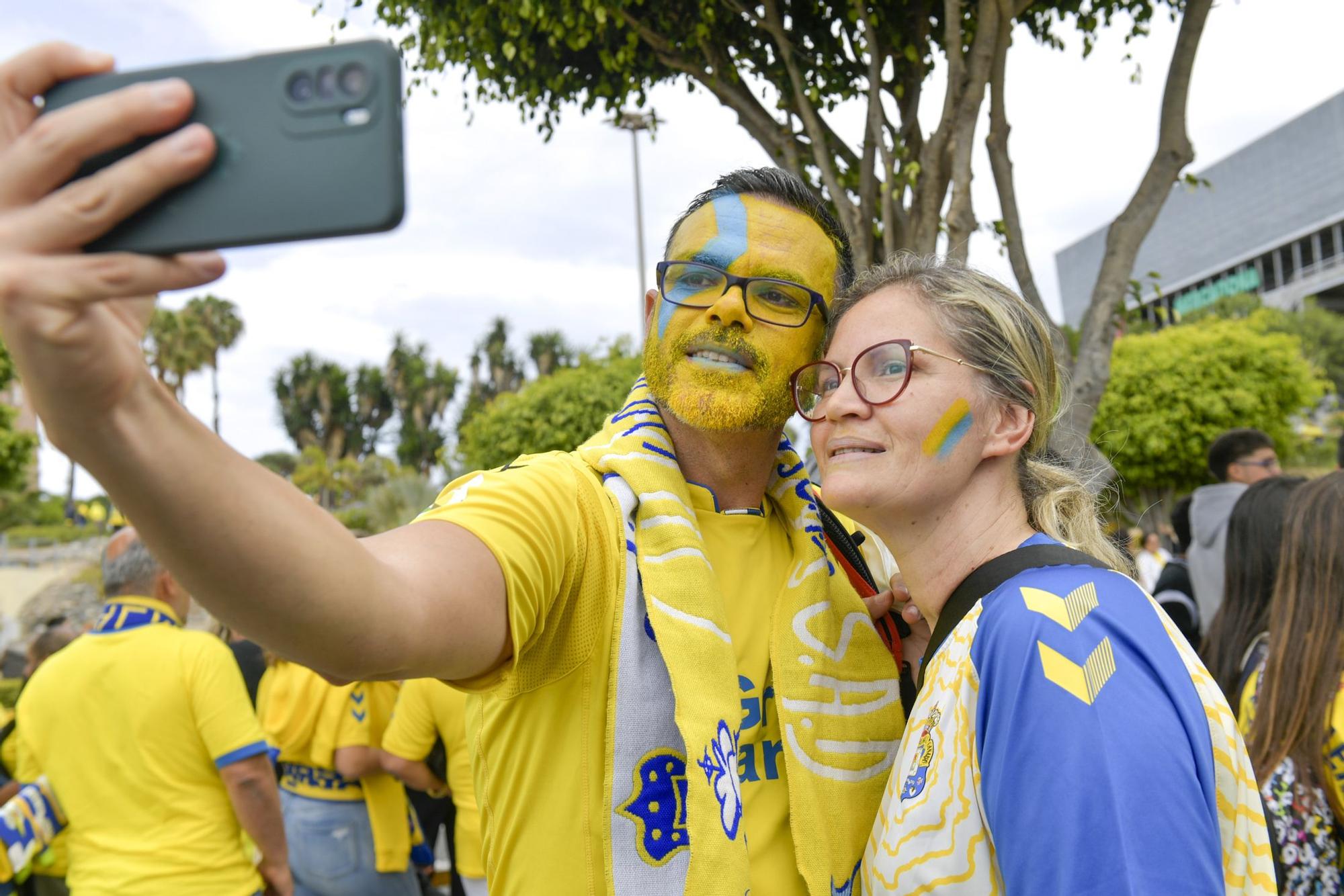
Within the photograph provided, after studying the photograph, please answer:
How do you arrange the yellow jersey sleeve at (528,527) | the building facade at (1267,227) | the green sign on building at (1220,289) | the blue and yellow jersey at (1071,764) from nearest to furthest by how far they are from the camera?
the blue and yellow jersey at (1071,764), the yellow jersey sleeve at (528,527), the building facade at (1267,227), the green sign on building at (1220,289)

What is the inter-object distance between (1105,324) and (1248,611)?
6.50 feet

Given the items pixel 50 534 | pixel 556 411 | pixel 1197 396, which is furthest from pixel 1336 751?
pixel 50 534

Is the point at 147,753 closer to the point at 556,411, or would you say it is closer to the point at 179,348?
the point at 556,411

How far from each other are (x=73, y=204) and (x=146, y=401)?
0.18 metres

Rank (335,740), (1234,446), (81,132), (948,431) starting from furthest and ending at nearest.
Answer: (1234,446)
(335,740)
(948,431)
(81,132)

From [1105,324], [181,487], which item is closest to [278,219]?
[181,487]

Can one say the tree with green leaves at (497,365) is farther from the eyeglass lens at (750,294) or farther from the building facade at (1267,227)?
the eyeglass lens at (750,294)

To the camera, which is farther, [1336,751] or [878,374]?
[1336,751]

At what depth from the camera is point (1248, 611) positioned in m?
2.94

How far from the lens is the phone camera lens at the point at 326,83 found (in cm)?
79

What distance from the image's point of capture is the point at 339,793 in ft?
14.2

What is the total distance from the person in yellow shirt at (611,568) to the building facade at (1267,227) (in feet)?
156

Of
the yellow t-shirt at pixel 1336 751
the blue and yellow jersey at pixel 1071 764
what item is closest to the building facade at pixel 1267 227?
the yellow t-shirt at pixel 1336 751

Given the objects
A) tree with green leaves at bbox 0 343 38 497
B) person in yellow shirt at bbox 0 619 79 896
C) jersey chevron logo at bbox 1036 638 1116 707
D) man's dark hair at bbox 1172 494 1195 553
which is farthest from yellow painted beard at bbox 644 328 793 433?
tree with green leaves at bbox 0 343 38 497
